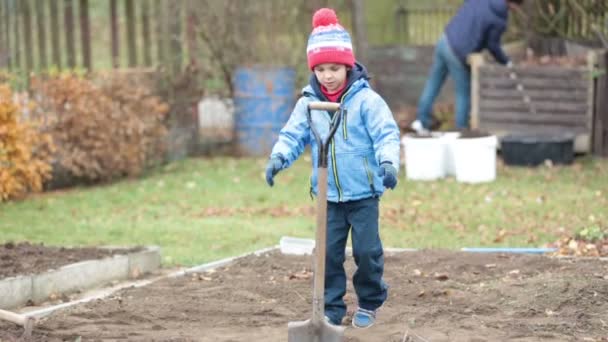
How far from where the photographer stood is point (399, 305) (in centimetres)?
695

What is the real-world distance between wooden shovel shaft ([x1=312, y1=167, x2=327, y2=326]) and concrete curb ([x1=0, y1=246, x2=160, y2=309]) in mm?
2495

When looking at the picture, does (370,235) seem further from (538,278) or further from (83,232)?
(83,232)

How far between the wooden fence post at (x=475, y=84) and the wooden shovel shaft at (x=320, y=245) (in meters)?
8.95

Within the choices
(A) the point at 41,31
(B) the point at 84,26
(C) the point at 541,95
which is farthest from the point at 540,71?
(A) the point at 41,31

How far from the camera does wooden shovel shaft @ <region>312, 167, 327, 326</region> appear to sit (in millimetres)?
5547

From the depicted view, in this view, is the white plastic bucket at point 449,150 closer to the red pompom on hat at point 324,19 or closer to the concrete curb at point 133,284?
the concrete curb at point 133,284

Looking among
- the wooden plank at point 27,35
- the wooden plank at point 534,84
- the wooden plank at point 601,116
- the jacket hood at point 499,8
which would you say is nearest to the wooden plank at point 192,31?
the wooden plank at point 27,35

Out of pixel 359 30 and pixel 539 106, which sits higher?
pixel 359 30

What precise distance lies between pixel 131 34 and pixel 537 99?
204 inches

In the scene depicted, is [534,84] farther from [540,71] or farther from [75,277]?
[75,277]

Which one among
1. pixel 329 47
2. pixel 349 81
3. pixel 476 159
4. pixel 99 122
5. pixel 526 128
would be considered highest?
pixel 329 47

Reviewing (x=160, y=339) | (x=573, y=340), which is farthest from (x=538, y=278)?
(x=160, y=339)

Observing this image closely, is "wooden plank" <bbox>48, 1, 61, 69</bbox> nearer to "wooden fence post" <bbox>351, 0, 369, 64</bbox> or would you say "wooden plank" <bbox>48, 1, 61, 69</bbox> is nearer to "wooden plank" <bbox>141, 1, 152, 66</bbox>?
"wooden plank" <bbox>141, 1, 152, 66</bbox>

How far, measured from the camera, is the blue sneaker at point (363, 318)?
6.40 metres
